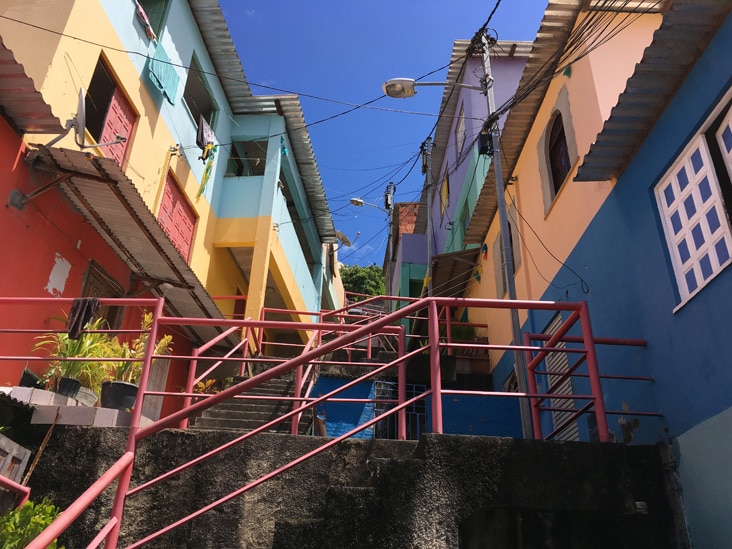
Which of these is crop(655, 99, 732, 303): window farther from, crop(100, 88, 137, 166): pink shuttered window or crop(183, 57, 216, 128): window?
crop(183, 57, 216, 128): window

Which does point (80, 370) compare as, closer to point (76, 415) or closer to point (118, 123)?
point (76, 415)

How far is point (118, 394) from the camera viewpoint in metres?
6.77

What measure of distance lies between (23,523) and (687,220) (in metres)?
5.21

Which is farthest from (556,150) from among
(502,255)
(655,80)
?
(655,80)

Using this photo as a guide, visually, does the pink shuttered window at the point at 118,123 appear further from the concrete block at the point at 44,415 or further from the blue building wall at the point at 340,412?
the concrete block at the point at 44,415

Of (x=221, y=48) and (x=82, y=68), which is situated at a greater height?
(x=221, y=48)

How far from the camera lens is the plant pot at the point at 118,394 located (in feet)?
22.1

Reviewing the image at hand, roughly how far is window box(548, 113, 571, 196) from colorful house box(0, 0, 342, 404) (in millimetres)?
5711

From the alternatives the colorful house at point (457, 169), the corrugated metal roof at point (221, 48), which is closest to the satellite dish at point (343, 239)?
the colorful house at point (457, 169)

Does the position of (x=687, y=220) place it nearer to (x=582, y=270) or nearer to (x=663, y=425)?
(x=663, y=425)

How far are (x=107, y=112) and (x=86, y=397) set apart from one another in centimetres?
523

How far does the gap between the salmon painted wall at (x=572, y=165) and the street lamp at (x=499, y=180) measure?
2.15 feet

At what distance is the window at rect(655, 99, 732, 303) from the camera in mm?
4402

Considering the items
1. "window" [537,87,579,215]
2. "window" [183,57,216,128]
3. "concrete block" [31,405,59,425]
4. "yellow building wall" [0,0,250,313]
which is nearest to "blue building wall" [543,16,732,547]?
"window" [537,87,579,215]
